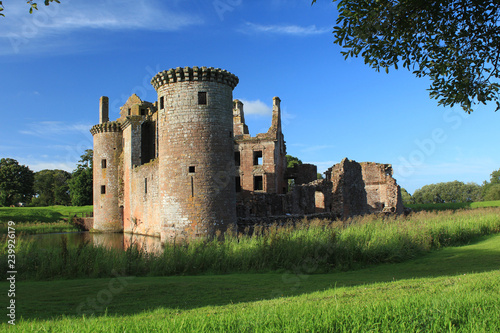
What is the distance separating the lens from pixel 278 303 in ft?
23.2

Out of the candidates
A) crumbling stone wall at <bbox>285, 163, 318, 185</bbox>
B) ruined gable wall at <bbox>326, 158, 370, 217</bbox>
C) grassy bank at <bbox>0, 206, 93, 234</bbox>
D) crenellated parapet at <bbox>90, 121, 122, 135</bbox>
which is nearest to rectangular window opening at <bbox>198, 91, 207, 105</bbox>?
ruined gable wall at <bbox>326, 158, 370, 217</bbox>

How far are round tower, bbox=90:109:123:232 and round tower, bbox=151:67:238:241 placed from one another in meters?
19.7

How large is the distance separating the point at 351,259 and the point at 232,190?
854cm

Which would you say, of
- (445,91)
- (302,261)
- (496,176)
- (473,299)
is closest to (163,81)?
(302,261)

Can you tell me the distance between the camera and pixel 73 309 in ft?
25.3

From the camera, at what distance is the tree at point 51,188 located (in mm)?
76938

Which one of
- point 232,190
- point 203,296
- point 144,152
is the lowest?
point 203,296

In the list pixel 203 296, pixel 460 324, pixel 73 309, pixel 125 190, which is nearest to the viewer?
pixel 460 324

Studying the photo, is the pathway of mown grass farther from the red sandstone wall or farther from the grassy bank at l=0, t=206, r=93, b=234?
the grassy bank at l=0, t=206, r=93, b=234

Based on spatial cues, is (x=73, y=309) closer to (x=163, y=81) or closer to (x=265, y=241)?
(x=265, y=241)

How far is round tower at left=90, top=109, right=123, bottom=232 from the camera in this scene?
126 ft

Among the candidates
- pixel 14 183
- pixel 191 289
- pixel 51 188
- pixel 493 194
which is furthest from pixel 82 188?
pixel 493 194

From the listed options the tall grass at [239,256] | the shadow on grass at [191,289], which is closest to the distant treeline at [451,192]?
the tall grass at [239,256]

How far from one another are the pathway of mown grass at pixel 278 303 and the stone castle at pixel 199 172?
337 inches
